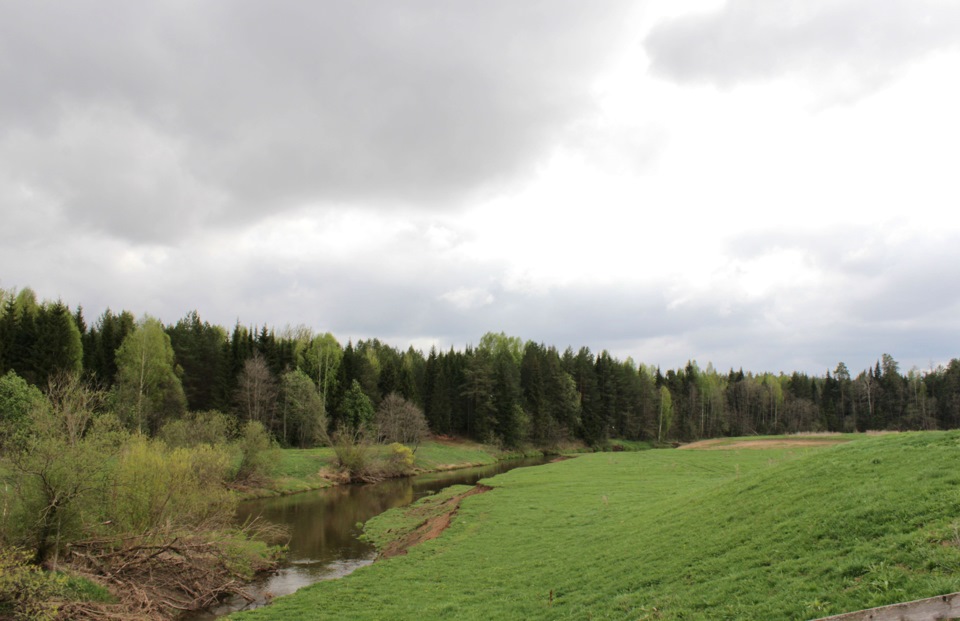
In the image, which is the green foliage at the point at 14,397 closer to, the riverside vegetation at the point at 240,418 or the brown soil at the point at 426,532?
the riverside vegetation at the point at 240,418

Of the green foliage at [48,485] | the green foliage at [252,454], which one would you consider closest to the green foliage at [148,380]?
the green foliage at [252,454]

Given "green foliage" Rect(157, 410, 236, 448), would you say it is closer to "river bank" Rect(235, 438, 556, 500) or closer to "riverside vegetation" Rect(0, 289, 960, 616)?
"riverside vegetation" Rect(0, 289, 960, 616)

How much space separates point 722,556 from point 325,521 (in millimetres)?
32519

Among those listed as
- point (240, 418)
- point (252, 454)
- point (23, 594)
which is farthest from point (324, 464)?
point (23, 594)

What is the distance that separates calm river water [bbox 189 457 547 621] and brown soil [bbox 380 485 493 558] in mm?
1242

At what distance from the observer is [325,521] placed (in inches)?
1580

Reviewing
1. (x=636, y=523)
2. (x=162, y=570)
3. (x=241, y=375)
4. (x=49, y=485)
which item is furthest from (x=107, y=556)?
(x=241, y=375)

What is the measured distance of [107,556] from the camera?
2206 cm

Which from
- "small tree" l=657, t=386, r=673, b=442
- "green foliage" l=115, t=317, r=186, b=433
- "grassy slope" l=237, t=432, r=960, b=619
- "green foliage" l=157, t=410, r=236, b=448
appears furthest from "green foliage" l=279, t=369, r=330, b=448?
"small tree" l=657, t=386, r=673, b=442

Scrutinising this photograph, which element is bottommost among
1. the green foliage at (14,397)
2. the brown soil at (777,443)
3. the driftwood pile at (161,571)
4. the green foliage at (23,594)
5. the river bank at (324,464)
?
the river bank at (324,464)

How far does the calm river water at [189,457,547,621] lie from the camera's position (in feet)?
82.3

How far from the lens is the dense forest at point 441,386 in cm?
6956

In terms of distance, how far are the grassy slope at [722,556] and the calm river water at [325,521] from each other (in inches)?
125

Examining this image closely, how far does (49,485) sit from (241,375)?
63975 mm
